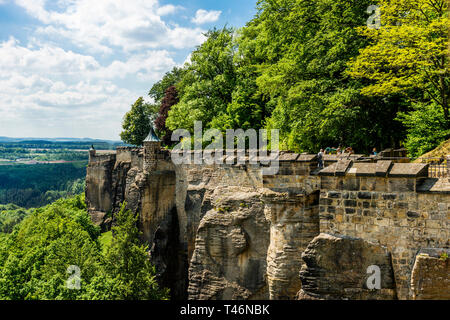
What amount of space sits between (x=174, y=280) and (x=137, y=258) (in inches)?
160

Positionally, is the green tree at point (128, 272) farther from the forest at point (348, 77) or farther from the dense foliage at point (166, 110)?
the dense foliage at point (166, 110)

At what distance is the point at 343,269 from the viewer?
6973 millimetres

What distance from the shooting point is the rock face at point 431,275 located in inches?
234

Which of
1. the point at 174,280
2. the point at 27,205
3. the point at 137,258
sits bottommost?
the point at 27,205

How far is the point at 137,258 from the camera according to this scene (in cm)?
2002

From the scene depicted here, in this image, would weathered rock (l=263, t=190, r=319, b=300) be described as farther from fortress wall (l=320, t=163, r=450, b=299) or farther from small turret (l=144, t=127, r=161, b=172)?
small turret (l=144, t=127, r=161, b=172)

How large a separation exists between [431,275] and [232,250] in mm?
8630

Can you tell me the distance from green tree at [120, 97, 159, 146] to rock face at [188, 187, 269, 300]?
42504 millimetres

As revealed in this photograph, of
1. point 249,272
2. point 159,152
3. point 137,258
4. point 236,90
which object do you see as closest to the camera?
point 249,272

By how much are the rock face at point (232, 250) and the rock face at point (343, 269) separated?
6.06 metres

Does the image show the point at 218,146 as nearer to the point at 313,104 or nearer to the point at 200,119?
the point at 200,119

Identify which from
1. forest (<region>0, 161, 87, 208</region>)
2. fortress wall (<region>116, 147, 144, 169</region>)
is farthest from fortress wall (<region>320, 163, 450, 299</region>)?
forest (<region>0, 161, 87, 208</region>)
